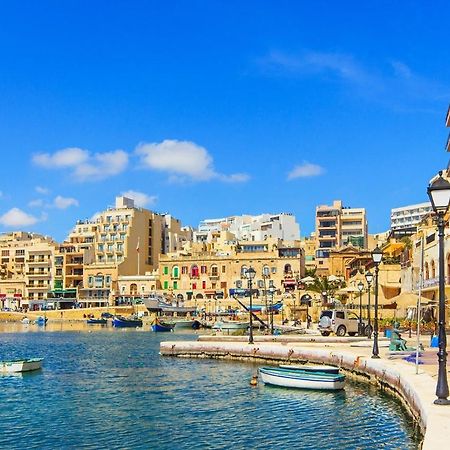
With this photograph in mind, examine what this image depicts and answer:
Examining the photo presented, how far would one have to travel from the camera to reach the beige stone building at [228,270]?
116 meters

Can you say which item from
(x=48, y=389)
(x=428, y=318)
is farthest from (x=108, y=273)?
(x=48, y=389)

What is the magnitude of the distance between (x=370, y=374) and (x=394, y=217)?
168192 millimetres

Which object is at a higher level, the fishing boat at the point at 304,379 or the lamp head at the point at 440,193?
the lamp head at the point at 440,193

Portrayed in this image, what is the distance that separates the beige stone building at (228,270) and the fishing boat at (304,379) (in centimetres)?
8444

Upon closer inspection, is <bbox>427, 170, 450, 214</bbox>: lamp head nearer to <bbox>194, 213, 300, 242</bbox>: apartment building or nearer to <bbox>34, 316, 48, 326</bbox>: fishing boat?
<bbox>34, 316, 48, 326</bbox>: fishing boat

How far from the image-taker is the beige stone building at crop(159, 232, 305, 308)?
115688 mm

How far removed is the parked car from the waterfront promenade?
4645mm

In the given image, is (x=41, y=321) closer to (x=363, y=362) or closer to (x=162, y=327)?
(x=162, y=327)

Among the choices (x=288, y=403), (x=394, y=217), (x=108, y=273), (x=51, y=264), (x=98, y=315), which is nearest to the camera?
(x=288, y=403)

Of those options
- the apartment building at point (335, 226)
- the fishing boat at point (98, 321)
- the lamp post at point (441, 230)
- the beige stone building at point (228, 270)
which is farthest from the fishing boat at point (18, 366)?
the apartment building at point (335, 226)

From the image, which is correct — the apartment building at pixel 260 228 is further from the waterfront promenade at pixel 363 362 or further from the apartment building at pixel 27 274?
the waterfront promenade at pixel 363 362

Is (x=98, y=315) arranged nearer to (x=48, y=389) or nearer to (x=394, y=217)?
(x=48, y=389)

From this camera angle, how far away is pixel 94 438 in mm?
18750

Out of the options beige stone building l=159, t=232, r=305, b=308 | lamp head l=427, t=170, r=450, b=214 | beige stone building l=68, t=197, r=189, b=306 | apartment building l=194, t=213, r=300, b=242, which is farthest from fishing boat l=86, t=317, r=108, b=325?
lamp head l=427, t=170, r=450, b=214
